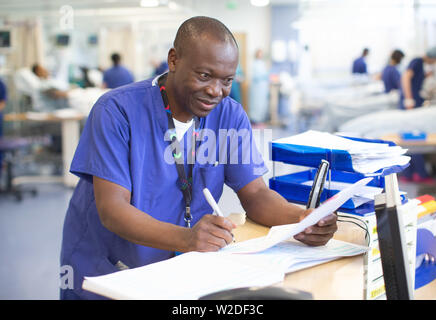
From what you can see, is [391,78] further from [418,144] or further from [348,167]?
[348,167]

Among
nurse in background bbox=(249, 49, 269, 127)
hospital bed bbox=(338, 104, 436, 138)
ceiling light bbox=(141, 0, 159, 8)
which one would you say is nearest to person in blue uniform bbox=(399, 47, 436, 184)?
hospital bed bbox=(338, 104, 436, 138)

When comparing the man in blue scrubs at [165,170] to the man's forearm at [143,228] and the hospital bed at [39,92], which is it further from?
the hospital bed at [39,92]

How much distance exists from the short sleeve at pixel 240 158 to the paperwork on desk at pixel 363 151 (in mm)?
99

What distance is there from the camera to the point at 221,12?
12281 mm

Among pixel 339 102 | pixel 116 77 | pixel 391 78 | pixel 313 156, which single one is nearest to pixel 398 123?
pixel 339 102

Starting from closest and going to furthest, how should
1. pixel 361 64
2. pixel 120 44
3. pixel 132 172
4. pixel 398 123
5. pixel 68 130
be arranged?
pixel 132 172, pixel 398 123, pixel 68 130, pixel 361 64, pixel 120 44

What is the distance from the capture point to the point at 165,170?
142cm

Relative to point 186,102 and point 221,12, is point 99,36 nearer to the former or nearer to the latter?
point 221,12

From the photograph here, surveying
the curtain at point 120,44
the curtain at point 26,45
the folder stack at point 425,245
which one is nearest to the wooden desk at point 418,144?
the folder stack at point 425,245

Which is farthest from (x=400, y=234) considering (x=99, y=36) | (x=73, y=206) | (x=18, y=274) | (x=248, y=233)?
(x=99, y=36)

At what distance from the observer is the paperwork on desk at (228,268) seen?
0.91 metres

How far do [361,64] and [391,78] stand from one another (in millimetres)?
1734

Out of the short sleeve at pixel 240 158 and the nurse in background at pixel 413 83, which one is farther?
the nurse in background at pixel 413 83

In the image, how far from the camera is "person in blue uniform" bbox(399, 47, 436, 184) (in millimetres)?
5312
